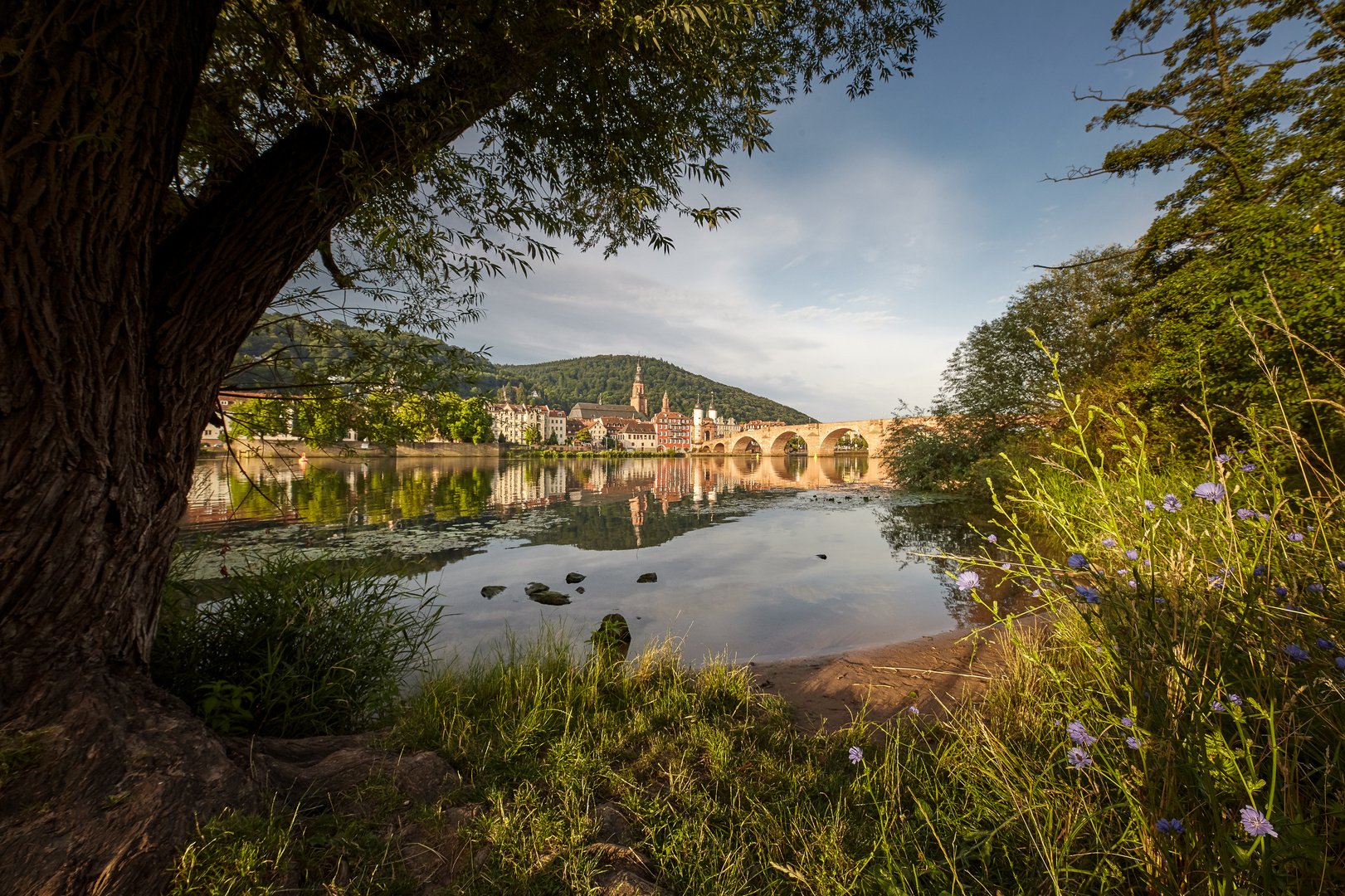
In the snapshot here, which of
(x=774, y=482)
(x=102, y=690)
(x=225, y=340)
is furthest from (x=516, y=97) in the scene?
(x=774, y=482)

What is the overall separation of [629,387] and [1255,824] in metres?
156

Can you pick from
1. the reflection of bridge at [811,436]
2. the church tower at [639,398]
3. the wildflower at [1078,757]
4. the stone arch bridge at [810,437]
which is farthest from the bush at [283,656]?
the church tower at [639,398]

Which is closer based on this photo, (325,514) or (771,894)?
(771,894)

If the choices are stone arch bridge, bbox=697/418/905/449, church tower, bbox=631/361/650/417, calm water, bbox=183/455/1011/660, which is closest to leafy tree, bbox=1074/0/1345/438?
calm water, bbox=183/455/1011/660

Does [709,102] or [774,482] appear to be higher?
[709,102]

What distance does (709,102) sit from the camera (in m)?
3.55

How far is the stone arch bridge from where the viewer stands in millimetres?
46062

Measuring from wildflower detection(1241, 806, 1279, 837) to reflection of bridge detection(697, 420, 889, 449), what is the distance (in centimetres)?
3523

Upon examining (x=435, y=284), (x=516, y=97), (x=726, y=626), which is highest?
(x=516, y=97)

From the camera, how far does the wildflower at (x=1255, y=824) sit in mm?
865

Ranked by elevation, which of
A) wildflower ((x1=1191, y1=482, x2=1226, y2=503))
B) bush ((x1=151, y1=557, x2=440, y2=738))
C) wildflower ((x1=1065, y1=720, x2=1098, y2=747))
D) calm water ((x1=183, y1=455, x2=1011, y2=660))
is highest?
wildflower ((x1=1191, y1=482, x2=1226, y2=503))

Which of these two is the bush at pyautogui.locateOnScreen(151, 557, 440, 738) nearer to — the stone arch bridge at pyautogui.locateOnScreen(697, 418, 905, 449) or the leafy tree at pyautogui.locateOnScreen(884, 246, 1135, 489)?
the leafy tree at pyautogui.locateOnScreen(884, 246, 1135, 489)

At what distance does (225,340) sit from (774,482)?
2987 cm

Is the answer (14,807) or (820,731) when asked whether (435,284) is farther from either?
(820,731)
